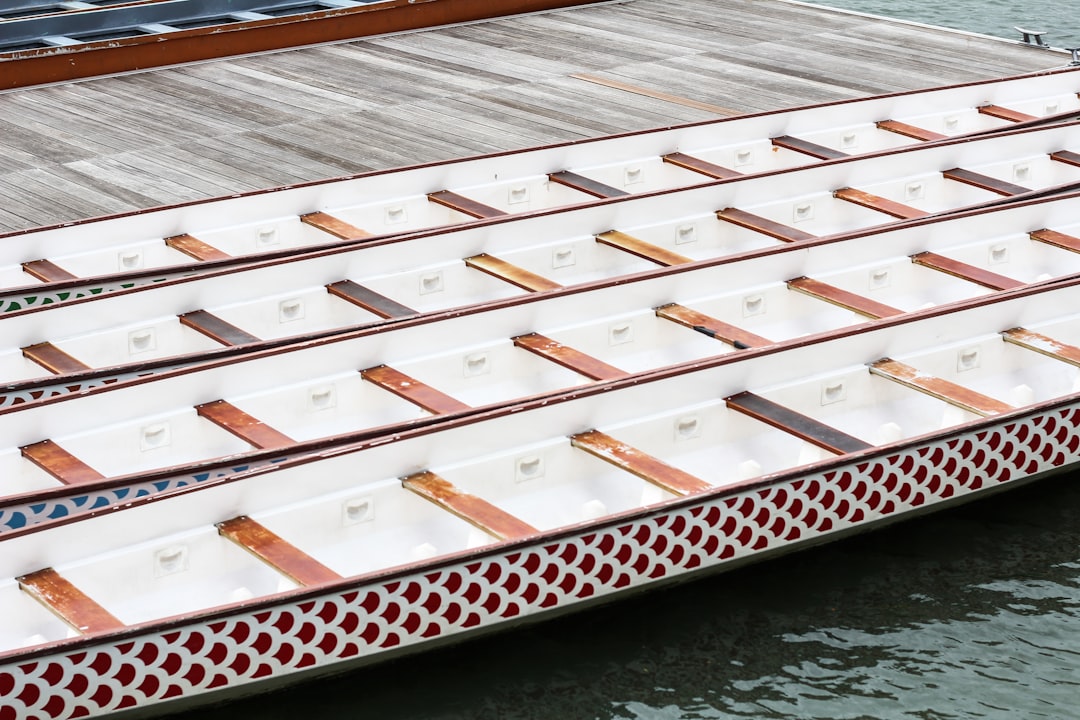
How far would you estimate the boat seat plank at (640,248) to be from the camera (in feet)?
32.5

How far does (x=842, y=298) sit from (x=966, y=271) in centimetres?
98

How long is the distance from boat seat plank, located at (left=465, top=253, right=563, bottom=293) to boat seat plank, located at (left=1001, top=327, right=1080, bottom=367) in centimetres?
270

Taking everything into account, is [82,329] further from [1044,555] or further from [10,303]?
[1044,555]

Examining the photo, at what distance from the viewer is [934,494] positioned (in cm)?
785

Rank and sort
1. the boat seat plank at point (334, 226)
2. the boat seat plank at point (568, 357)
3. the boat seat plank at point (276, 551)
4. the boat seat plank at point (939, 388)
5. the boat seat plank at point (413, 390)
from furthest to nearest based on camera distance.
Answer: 1. the boat seat plank at point (334, 226)
2. the boat seat plank at point (568, 357)
3. the boat seat plank at point (939, 388)
4. the boat seat plank at point (413, 390)
5. the boat seat plank at point (276, 551)

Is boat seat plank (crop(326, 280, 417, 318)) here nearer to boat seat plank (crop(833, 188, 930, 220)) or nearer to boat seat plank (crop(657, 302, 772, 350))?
boat seat plank (crop(657, 302, 772, 350))

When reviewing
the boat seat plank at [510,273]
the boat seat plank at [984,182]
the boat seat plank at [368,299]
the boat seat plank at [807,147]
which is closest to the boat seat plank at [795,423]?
the boat seat plank at [510,273]

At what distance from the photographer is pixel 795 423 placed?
780 centimetres

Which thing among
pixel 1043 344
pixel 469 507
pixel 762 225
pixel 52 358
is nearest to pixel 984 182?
pixel 762 225

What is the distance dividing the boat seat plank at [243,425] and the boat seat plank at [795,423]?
2.33 m

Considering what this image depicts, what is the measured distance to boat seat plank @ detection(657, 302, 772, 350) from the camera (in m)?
8.74

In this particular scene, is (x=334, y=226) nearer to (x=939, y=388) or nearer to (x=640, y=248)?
(x=640, y=248)

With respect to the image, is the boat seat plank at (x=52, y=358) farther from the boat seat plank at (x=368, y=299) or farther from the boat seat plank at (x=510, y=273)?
the boat seat plank at (x=510, y=273)

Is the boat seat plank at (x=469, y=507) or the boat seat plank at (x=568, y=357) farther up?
the boat seat plank at (x=568, y=357)
